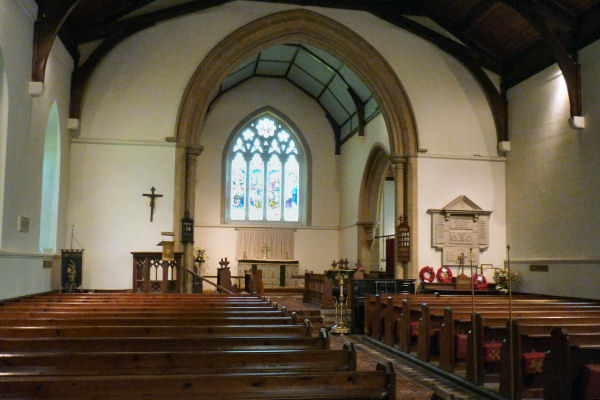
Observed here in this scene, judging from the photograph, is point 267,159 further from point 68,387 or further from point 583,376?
point 68,387

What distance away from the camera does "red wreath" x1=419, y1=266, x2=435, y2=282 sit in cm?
1138

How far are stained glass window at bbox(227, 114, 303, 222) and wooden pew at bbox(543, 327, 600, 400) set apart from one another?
14822 millimetres

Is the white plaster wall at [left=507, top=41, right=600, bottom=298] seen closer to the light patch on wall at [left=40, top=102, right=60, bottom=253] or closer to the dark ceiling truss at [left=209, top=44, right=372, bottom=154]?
the dark ceiling truss at [left=209, top=44, right=372, bottom=154]

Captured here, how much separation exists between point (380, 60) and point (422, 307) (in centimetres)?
680

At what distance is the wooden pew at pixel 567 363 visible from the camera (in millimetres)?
4141

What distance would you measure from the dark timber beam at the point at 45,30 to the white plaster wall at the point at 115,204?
2952 millimetres

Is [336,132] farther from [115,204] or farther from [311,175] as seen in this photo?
[115,204]

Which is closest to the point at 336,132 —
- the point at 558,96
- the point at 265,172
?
the point at 265,172

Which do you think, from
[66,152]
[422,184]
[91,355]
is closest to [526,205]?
[422,184]

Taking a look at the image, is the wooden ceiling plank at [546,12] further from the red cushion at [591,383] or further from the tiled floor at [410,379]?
the red cushion at [591,383]

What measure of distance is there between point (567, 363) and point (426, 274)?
24.0ft

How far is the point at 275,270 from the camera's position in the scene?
58.4 feet

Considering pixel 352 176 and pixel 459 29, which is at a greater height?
pixel 459 29

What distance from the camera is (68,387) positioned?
233 centimetres
